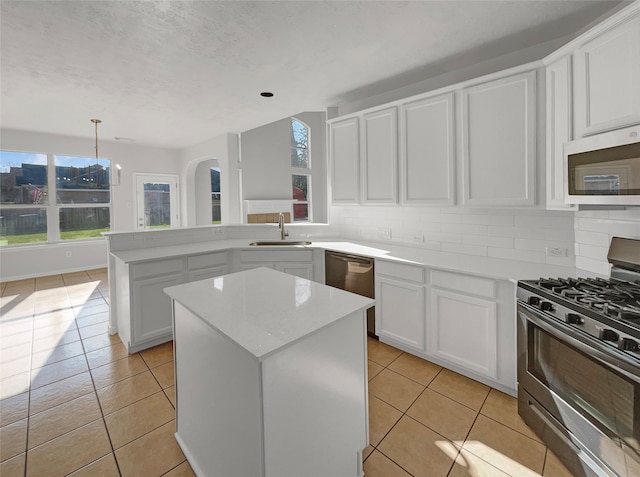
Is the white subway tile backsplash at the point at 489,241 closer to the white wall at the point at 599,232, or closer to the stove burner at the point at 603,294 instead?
the white wall at the point at 599,232

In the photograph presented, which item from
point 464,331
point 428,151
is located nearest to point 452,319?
point 464,331

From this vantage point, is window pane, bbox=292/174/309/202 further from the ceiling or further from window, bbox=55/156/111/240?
window, bbox=55/156/111/240

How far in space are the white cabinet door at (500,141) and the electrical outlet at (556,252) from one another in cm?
47

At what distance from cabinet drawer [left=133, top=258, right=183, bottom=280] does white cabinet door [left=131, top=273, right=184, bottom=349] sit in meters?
0.04

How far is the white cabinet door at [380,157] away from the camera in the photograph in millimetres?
2986

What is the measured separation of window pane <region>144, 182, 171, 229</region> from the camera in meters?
6.92

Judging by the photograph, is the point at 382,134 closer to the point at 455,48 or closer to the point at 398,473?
the point at 455,48

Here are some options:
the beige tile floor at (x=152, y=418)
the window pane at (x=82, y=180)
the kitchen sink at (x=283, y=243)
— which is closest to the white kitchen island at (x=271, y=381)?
the beige tile floor at (x=152, y=418)

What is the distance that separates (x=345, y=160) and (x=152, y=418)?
2.88 m

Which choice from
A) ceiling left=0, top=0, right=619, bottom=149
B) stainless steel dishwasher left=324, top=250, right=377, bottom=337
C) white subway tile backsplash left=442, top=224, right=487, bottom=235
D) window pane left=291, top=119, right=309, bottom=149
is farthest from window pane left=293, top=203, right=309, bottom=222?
white subway tile backsplash left=442, top=224, right=487, bottom=235

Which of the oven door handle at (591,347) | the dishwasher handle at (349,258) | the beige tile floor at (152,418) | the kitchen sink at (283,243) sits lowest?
the beige tile floor at (152,418)

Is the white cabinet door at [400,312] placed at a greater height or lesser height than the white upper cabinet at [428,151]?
lesser

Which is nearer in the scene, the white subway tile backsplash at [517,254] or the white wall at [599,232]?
the white wall at [599,232]

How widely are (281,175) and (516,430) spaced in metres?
6.26
